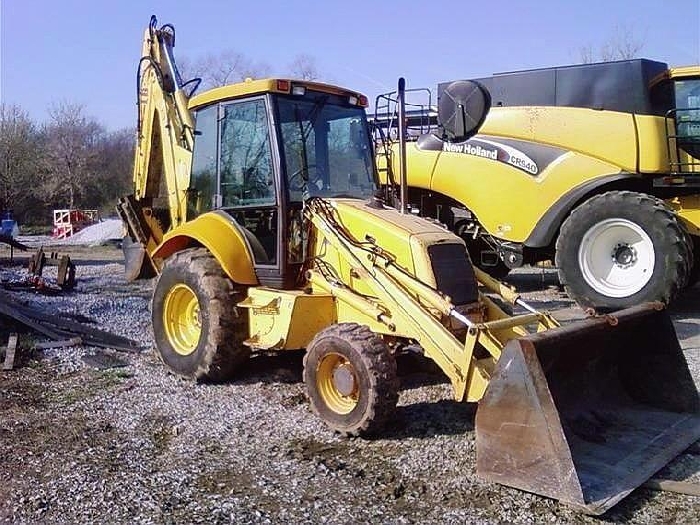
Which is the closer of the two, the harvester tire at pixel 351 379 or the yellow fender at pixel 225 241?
the harvester tire at pixel 351 379

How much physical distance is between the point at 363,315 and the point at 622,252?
470 centimetres

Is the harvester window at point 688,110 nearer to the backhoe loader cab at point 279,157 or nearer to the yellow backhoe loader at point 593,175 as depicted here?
the yellow backhoe loader at point 593,175

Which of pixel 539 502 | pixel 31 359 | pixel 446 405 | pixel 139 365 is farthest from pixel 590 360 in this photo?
pixel 31 359

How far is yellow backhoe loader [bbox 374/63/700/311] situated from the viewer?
8594 millimetres

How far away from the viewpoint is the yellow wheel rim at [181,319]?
253 inches

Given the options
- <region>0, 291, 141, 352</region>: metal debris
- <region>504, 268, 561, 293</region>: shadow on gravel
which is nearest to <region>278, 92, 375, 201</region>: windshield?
<region>0, 291, 141, 352</region>: metal debris

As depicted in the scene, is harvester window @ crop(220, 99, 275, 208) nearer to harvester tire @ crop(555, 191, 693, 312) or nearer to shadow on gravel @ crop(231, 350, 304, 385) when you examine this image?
shadow on gravel @ crop(231, 350, 304, 385)

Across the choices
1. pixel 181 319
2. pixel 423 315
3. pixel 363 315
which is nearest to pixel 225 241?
pixel 181 319

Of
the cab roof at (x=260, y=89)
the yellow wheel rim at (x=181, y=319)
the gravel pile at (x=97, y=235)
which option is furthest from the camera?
the gravel pile at (x=97, y=235)

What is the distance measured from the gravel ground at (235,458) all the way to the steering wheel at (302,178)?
1.60m

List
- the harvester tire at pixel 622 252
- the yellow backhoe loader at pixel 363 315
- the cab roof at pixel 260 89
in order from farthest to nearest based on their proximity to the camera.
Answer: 1. the harvester tire at pixel 622 252
2. the cab roof at pixel 260 89
3. the yellow backhoe loader at pixel 363 315

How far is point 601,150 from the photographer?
9.16 m

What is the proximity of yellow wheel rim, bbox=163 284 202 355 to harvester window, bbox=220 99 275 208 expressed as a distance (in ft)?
2.88

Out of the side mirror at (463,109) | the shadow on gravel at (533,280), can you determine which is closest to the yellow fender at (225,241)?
the side mirror at (463,109)
